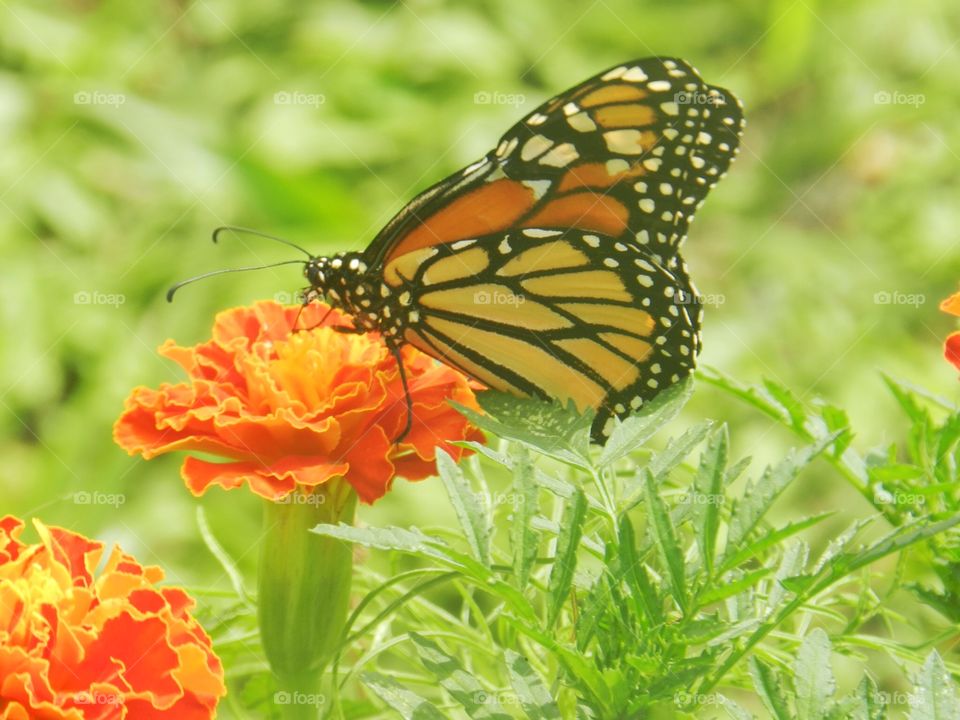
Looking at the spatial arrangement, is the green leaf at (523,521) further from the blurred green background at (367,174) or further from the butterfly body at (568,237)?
the blurred green background at (367,174)

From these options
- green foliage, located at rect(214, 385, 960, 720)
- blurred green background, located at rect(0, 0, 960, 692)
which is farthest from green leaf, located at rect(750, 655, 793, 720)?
blurred green background, located at rect(0, 0, 960, 692)

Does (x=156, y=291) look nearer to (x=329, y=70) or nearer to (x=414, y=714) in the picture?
(x=329, y=70)

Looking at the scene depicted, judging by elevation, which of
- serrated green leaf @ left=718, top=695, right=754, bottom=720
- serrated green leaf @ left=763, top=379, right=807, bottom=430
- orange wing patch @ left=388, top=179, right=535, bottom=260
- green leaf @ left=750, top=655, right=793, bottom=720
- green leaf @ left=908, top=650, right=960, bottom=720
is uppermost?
orange wing patch @ left=388, top=179, right=535, bottom=260

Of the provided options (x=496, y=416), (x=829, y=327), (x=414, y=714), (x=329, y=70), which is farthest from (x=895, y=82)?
(x=414, y=714)

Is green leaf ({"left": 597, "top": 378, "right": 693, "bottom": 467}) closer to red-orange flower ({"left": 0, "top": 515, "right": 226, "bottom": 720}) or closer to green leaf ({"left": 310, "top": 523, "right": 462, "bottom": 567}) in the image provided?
green leaf ({"left": 310, "top": 523, "right": 462, "bottom": 567})

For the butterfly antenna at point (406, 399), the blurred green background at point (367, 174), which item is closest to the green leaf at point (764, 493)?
the butterfly antenna at point (406, 399)

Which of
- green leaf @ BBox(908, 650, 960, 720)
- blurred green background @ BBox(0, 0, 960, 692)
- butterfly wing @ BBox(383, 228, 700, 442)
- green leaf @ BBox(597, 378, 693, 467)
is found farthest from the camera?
blurred green background @ BBox(0, 0, 960, 692)

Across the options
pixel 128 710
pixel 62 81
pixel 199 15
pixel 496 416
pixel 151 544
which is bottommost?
pixel 151 544
